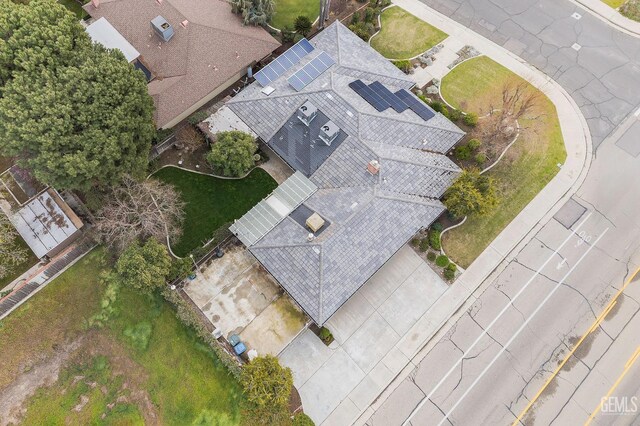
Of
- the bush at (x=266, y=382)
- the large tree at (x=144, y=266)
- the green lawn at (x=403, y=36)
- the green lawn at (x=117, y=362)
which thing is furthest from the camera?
the green lawn at (x=403, y=36)

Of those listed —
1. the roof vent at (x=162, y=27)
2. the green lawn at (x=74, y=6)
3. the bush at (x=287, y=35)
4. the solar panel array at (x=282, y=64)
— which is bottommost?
the solar panel array at (x=282, y=64)

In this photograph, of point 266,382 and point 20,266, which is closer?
point 266,382

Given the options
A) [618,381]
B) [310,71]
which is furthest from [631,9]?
[618,381]

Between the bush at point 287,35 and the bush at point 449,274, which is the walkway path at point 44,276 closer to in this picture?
the bush at point 287,35

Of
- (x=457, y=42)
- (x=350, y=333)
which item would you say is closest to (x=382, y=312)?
(x=350, y=333)

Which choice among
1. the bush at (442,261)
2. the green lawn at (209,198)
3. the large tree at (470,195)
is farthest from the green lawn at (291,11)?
the bush at (442,261)

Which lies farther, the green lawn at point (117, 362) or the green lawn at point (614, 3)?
the green lawn at point (614, 3)

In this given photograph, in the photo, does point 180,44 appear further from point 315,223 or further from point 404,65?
point 315,223
